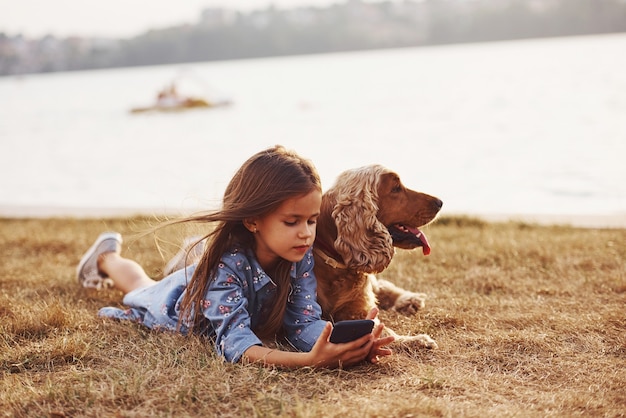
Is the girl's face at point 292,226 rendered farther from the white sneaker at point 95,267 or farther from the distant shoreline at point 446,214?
the distant shoreline at point 446,214

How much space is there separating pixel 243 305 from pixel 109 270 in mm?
2094

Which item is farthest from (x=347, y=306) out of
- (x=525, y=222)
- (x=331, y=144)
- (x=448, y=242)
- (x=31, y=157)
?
(x=31, y=157)

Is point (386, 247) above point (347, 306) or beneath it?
above

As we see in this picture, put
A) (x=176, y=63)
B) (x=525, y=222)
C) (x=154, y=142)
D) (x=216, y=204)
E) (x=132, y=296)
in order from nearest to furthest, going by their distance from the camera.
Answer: (x=216, y=204), (x=132, y=296), (x=525, y=222), (x=154, y=142), (x=176, y=63)

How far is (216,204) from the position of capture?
4.20 metres

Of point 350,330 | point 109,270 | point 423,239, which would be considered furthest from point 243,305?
point 109,270

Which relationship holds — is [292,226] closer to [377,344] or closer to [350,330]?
[350,330]

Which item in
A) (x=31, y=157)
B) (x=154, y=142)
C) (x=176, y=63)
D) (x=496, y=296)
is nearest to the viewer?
(x=496, y=296)

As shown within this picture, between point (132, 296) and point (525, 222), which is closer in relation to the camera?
point (132, 296)

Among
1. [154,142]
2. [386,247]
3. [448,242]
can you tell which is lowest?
[154,142]

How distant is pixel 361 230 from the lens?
420 cm

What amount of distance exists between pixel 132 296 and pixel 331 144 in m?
17.4

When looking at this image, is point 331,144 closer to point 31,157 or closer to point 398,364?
point 31,157

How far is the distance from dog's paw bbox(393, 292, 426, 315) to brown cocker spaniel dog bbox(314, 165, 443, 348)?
59 centimetres
